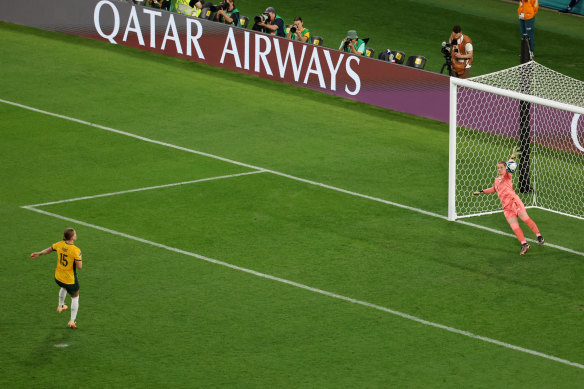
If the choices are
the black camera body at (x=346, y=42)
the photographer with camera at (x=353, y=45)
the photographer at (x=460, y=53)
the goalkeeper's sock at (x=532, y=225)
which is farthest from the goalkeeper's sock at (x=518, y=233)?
the black camera body at (x=346, y=42)

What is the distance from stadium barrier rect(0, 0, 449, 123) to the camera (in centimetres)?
2398

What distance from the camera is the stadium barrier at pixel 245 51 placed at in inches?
944

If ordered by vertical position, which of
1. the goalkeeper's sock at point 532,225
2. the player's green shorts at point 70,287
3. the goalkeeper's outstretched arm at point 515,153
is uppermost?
the goalkeeper's outstretched arm at point 515,153

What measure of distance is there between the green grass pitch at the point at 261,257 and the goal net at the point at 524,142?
60cm

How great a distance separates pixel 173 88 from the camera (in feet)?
82.8

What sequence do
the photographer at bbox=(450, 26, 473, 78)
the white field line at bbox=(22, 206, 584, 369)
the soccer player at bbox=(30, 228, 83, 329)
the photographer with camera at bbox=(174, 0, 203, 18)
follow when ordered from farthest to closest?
the photographer with camera at bbox=(174, 0, 203, 18) → the photographer at bbox=(450, 26, 473, 78) → the white field line at bbox=(22, 206, 584, 369) → the soccer player at bbox=(30, 228, 83, 329)

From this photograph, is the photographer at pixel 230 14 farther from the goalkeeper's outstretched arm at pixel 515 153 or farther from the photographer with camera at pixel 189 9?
the goalkeeper's outstretched arm at pixel 515 153

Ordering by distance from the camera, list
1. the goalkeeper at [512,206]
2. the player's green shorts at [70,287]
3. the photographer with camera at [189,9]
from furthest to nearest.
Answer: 1. the photographer with camera at [189,9]
2. the goalkeeper at [512,206]
3. the player's green shorts at [70,287]

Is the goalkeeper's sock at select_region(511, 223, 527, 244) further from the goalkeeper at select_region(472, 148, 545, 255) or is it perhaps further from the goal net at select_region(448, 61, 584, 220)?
the goal net at select_region(448, 61, 584, 220)

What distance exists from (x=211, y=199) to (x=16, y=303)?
519 cm

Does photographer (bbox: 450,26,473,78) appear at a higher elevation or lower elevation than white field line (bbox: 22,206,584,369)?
higher

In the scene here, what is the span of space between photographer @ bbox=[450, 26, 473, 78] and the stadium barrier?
1.73 meters

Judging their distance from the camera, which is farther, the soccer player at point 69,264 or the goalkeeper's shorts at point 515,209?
the goalkeeper's shorts at point 515,209

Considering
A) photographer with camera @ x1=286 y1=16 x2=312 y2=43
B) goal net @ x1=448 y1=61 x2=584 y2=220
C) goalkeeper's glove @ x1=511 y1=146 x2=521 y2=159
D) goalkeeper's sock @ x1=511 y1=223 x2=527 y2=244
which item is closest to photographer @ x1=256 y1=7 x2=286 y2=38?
photographer with camera @ x1=286 y1=16 x2=312 y2=43
